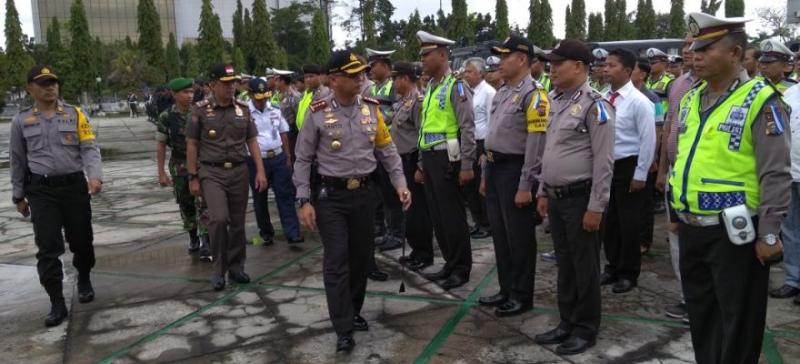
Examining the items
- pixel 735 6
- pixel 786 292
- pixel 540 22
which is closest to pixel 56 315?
pixel 786 292

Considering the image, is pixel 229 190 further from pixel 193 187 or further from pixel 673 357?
pixel 673 357

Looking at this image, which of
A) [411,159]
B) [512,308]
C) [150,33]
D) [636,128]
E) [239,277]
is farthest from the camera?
[150,33]

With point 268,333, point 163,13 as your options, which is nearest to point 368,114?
point 268,333

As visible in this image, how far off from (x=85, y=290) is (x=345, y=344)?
2.57 metres

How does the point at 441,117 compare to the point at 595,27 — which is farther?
the point at 595,27

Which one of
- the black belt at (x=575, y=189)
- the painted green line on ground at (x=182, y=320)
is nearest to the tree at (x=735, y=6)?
the painted green line on ground at (x=182, y=320)

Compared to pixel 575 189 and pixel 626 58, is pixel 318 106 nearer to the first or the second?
pixel 575 189

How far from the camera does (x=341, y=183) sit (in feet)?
13.1

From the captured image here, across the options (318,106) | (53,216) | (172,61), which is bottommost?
(53,216)

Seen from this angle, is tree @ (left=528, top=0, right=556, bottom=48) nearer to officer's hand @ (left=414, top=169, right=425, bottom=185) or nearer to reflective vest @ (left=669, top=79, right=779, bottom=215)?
officer's hand @ (left=414, top=169, right=425, bottom=185)

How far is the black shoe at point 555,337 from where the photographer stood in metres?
3.82

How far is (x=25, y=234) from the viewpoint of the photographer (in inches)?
306

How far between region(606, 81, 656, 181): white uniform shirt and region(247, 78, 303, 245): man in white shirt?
11.5 feet

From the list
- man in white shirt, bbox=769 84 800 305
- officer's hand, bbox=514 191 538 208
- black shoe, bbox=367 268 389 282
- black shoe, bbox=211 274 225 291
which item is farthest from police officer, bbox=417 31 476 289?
man in white shirt, bbox=769 84 800 305
